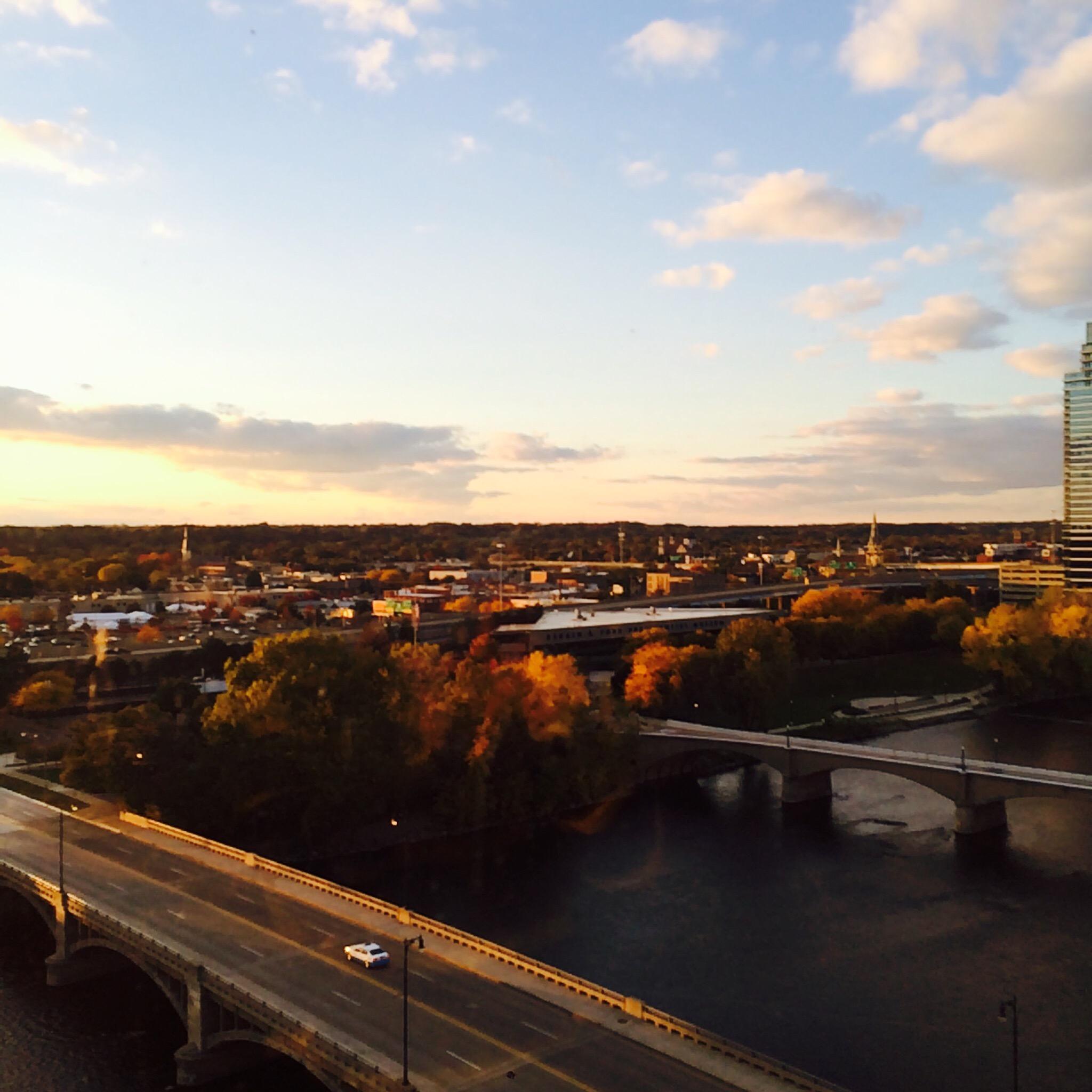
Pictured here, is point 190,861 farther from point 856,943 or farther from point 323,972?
point 856,943

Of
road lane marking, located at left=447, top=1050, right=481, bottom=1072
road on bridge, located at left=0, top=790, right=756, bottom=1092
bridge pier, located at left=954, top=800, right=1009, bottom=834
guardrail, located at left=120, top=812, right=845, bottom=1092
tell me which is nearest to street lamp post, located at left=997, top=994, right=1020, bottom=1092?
guardrail, located at left=120, top=812, right=845, bottom=1092

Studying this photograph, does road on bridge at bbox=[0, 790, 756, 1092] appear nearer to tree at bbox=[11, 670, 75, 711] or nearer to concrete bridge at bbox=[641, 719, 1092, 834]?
concrete bridge at bbox=[641, 719, 1092, 834]

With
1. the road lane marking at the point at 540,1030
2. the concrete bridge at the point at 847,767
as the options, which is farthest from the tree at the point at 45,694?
the road lane marking at the point at 540,1030

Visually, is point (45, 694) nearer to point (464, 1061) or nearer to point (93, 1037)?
point (93, 1037)

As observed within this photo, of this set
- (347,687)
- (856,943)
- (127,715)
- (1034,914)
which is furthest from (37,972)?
(1034,914)

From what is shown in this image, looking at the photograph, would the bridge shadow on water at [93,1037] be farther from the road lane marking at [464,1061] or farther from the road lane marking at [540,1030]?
the road lane marking at [540,1030]

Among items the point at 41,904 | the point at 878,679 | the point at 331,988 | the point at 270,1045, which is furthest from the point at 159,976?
the point at 878,679
